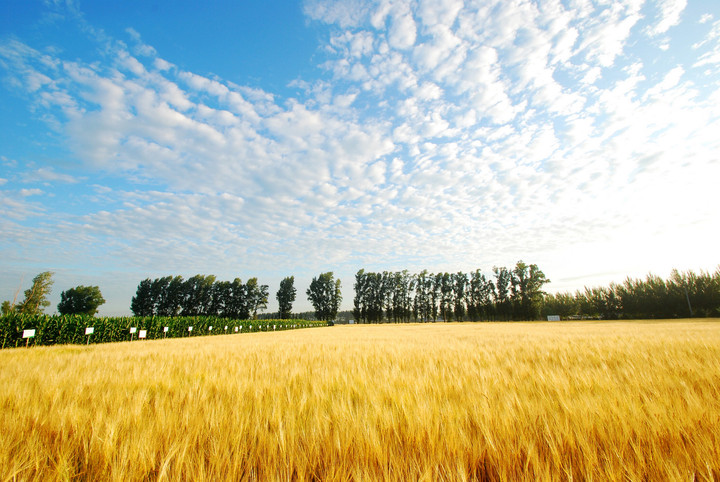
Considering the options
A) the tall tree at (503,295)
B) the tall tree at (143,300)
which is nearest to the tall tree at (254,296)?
the tall tree at (143,300)

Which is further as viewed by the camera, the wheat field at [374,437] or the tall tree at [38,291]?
the tall tree at [38,291]

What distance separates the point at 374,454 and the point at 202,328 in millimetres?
40628

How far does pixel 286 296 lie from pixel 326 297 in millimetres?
11283

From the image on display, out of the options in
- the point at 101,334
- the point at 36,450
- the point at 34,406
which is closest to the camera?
the point at 36,450

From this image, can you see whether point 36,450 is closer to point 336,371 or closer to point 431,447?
point 431,447

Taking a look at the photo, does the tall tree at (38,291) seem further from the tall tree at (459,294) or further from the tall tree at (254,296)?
the tall tree at (459,294)

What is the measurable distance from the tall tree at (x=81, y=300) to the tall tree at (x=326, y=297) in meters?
56.1

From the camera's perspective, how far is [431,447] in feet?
4.25

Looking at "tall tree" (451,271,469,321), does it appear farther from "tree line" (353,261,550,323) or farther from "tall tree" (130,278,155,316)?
"tall tree" (130,278,155,316)

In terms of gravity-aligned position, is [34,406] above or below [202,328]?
above

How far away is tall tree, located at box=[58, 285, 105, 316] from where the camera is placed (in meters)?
71.6

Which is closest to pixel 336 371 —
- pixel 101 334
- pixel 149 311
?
pixel 101 334

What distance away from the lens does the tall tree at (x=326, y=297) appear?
7531cm

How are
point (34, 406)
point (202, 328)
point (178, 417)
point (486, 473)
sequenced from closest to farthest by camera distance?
point (486, 473) → point (178, 417) → point (34, 406) → point (202, 328)
